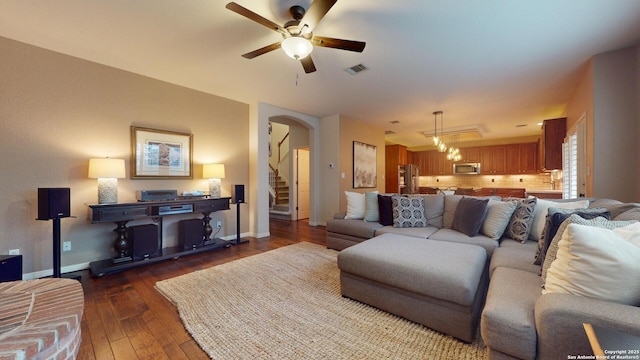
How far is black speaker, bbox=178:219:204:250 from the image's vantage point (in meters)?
3.62

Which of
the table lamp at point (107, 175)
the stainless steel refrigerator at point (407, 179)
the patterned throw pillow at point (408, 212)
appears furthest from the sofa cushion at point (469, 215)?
the stainless steel refrigerator at point (407, 179)

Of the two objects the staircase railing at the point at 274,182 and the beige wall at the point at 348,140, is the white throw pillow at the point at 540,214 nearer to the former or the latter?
the beige wall at the point at 348,140

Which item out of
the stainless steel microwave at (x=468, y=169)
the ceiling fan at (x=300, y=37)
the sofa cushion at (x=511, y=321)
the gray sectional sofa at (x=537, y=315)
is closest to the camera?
the gray sectional sofa at (x=537, y=315)

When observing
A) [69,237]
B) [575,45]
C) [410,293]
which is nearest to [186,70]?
[69,237]

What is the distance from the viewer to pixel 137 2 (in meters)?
2.03

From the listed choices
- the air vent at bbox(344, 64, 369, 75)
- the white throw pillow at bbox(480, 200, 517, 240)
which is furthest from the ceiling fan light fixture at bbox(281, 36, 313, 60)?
the white throw pillow at bbox(480, 200, 517, 240)

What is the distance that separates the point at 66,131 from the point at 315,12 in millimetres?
3321

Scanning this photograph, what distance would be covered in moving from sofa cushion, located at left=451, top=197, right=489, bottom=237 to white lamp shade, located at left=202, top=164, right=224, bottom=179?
350 cm

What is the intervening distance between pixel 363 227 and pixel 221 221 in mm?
2604

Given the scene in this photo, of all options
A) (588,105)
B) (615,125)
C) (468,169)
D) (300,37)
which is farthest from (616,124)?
(468,169)

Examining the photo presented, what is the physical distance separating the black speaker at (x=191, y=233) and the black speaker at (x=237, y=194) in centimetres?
64

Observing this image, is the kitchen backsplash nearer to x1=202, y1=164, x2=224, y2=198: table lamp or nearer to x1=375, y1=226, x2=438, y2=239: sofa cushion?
x1=375, y1=226, x2=438, y2=239: sofa cushion

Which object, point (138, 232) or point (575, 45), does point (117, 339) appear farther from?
point (575, 45)

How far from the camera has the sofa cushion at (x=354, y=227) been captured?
329cm
